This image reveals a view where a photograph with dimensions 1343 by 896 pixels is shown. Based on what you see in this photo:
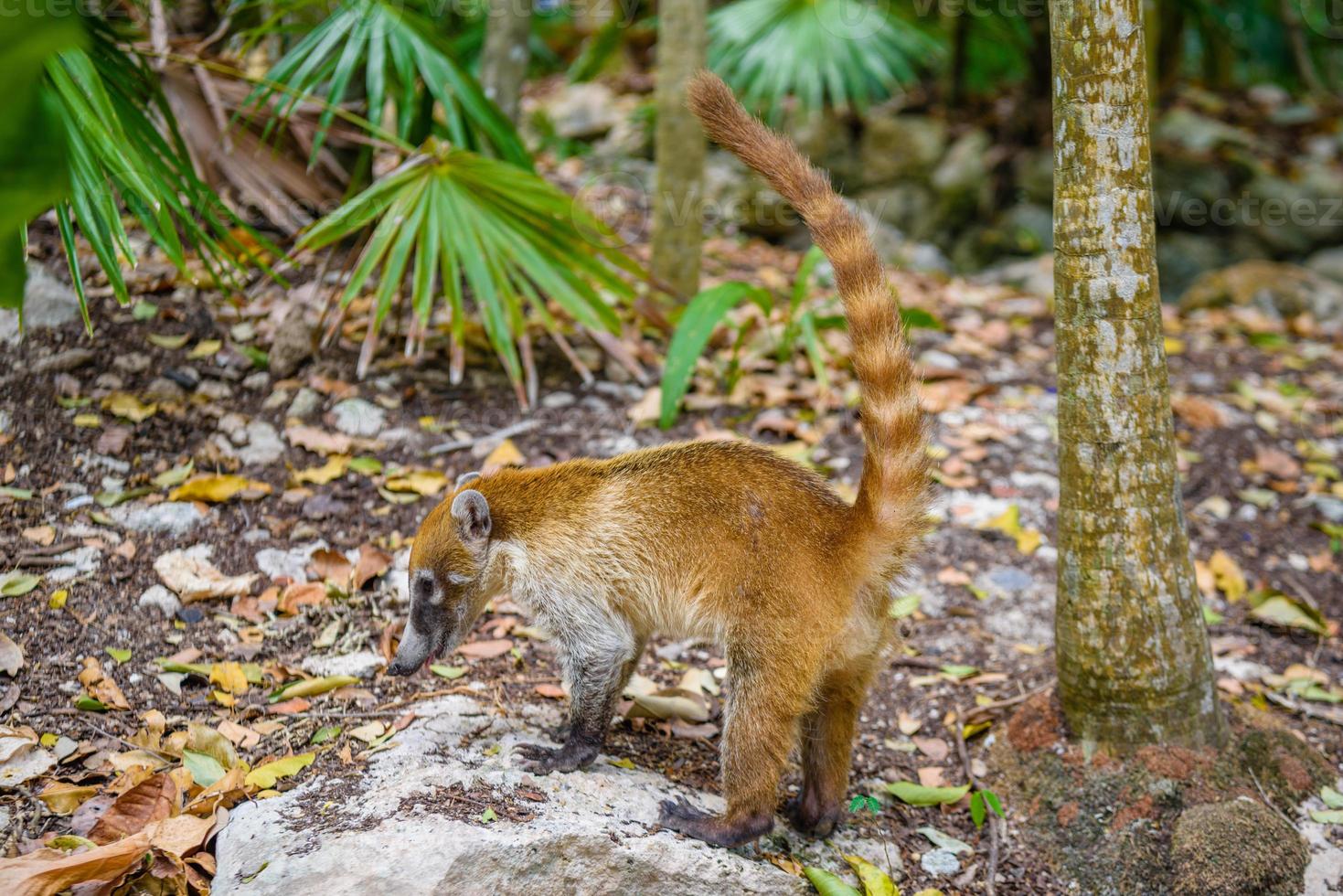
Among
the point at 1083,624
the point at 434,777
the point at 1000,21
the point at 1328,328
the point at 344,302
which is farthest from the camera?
the point at 1000,21

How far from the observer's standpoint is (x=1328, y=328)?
7.73 m

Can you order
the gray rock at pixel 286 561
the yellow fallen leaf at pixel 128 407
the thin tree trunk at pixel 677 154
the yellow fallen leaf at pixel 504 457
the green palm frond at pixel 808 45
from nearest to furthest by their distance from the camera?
the gray rock at pixel 286 561 < the yellow fallen leaf at pixel 128 407 < the yellow fallen leaf at pixel 504 457 < the thin tree trunk at pixel 677 154 < the green palm frond at pixel 808 45

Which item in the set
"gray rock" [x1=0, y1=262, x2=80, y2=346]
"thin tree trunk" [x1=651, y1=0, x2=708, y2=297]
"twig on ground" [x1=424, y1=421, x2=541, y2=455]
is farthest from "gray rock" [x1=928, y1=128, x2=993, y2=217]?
"gray rock" [x1=0, y1=262, x2=80, y2=346]

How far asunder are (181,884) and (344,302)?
2722 millimetres

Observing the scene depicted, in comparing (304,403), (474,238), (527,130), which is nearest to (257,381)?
(304,403)

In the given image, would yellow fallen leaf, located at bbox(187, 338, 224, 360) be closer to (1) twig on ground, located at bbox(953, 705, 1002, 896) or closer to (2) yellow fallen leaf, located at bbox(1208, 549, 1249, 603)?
(1) twig on ground, located at bbox(953, 705, 1002, 896)

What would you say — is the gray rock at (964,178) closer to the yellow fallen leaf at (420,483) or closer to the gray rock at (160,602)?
the yellow fallen leaf at (420,483)

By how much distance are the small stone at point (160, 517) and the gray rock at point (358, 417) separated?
0.87 m

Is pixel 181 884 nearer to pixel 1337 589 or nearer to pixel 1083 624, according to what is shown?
pixel 1083 624

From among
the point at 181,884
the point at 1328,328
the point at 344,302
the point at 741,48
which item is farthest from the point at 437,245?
the point at 1328,328

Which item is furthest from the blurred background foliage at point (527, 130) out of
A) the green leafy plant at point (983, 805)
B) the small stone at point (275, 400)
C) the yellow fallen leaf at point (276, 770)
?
the green leafy plant at point (983, 805)

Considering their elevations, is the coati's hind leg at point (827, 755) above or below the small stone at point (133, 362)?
below

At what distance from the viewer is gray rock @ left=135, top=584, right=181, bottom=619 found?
379cm

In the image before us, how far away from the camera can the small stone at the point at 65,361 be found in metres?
4.68
